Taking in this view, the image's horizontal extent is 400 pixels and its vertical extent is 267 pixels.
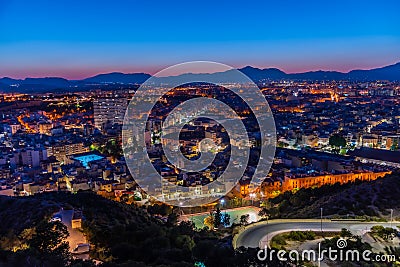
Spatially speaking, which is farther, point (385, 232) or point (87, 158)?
point (87, 158)

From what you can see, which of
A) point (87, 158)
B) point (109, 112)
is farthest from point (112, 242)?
point (109, 112)

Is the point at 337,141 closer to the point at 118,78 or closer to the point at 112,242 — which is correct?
the point at 112,242

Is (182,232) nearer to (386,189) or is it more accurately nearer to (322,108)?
(386,189)

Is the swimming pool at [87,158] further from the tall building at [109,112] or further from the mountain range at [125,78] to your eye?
the mountain range at [125,78]

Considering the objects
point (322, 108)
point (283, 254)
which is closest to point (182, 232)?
point (283, 254)

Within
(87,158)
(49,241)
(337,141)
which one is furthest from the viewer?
(337,141)
